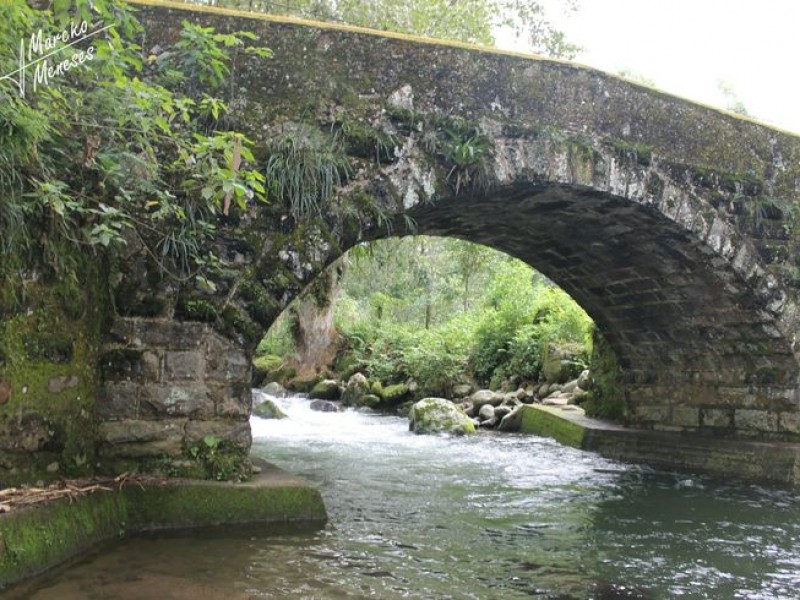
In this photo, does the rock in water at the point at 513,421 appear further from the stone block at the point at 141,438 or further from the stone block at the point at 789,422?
the stone block at the point at 141,438

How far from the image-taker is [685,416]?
8359 mm

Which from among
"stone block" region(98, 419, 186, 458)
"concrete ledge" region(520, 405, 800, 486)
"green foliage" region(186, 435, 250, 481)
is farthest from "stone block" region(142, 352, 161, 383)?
"concrete ledge" region(520, 405, 800, 486)

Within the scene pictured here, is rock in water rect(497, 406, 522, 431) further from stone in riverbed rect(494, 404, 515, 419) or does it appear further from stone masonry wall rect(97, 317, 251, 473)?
stone masonry wall rect(97, 317, 251, 473)

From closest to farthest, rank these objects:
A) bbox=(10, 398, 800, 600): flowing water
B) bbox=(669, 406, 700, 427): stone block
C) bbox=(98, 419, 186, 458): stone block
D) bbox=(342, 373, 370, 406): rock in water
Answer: bbox=(10, 398, 800, 600): flowing water, bbox=(98, 419, 186, 458): stone block, bbox=(669, 406, 700, 427): stone block, bbox=(342, 373, 370, 406): rock in water

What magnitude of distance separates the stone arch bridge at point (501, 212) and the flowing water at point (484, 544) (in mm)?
935

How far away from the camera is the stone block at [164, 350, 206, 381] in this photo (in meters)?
4.43

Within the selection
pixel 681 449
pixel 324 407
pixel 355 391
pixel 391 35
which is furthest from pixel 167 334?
pixel 355 391

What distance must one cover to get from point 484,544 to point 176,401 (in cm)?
212

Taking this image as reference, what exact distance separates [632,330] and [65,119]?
6836mm

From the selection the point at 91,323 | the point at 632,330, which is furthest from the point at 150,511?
the point at 632,330

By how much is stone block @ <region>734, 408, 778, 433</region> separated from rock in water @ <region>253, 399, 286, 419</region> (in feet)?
22.9

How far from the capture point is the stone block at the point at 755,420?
7383 millimetres

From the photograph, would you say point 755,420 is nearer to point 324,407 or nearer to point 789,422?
point 789,422

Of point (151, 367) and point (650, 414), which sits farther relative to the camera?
point (650, 414)
